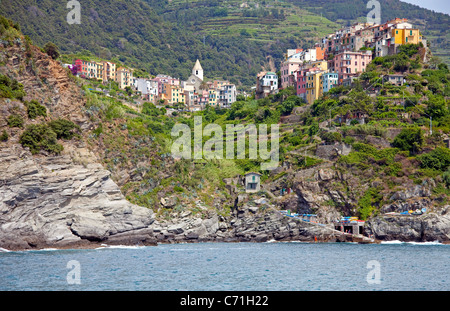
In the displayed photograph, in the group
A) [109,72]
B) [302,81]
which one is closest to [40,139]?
[302,81]

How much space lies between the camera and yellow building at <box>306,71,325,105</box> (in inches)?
3543

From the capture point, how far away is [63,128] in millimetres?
59500

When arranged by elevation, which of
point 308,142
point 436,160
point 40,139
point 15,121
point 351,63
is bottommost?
point 436,160

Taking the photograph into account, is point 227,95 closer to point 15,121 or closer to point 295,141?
point 295,141

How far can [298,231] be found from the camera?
6594 cm

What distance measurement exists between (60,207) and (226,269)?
18.3 m

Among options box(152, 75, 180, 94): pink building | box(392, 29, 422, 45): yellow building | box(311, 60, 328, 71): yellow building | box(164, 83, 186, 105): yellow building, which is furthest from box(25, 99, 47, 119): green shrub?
box(152, 75, 180, 94): pink building

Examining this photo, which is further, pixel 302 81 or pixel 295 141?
pixel 302 81

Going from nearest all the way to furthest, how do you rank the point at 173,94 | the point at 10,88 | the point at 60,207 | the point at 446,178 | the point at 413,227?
the point at 60,207 < the point at 10,88 < the point at 413,227 < the point at 446,178 < the point at 173,94

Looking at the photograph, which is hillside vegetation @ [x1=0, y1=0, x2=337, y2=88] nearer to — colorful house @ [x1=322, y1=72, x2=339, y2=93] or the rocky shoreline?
colorful house @ [x1=322, y1=72, x2=339, y2=93]

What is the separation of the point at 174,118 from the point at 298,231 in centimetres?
4154

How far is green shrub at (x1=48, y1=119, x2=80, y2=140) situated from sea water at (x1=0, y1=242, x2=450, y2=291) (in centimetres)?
1228

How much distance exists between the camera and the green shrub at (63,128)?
5900 centimetres
